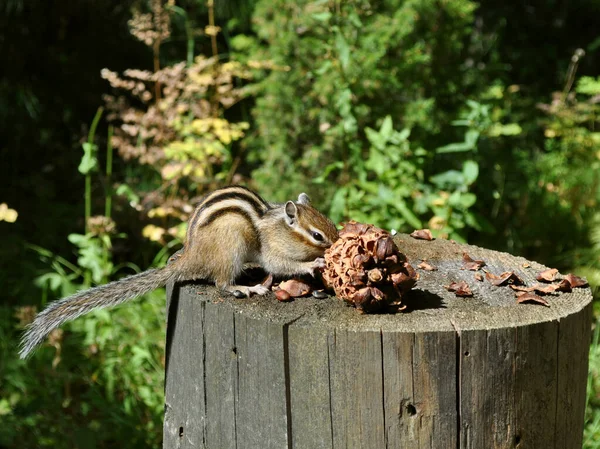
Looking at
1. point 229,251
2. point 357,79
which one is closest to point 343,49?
point 357,79

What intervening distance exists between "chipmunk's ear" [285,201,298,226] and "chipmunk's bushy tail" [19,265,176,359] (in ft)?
1.71

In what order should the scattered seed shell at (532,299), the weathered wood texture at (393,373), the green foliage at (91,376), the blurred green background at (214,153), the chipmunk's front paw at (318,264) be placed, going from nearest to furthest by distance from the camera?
1. the weathered wood texture at (393,373)
2. the scattered seed shell at (532,299)
3. the chipmunk's front paw at (318,264)
4. the green foliage at (91,376)
5. the blurred green background at (214,153)

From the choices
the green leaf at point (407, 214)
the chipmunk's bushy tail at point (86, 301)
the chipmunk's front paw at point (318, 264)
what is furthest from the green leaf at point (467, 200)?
the chipmunk's bushy tail at point (86, 301)

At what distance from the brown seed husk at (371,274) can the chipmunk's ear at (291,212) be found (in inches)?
21.9

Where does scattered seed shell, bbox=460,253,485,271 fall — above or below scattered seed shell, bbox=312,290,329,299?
above

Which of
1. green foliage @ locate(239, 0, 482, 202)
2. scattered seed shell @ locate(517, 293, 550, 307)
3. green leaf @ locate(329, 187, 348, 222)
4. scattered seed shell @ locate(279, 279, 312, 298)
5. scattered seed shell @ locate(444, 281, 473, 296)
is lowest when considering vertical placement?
scattered seed shell @ locate(517, 293, 550, 307)

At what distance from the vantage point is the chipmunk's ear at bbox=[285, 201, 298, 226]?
3.35m

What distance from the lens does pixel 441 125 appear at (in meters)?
6.17

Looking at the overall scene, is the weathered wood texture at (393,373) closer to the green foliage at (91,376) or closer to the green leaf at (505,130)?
the green foliage at (91,376)

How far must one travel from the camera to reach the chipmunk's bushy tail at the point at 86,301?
313cm

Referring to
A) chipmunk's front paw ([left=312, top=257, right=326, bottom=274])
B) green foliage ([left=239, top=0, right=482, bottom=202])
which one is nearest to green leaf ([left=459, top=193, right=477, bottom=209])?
green foliage ([left=239, top=0, right=482, bottom=202])

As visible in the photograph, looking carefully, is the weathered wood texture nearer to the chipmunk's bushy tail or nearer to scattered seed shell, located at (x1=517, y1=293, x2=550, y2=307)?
scattered seed shell, located at (x1=517, y1=293, x2=550, y2=307)

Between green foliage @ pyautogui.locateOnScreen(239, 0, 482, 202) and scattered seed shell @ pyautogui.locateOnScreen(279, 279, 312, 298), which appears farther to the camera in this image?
green foliage @ pyautogui.locateOnScreen(239, 0, 482, 202)

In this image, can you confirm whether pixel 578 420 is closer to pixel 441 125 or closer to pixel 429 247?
pixel 429 247
